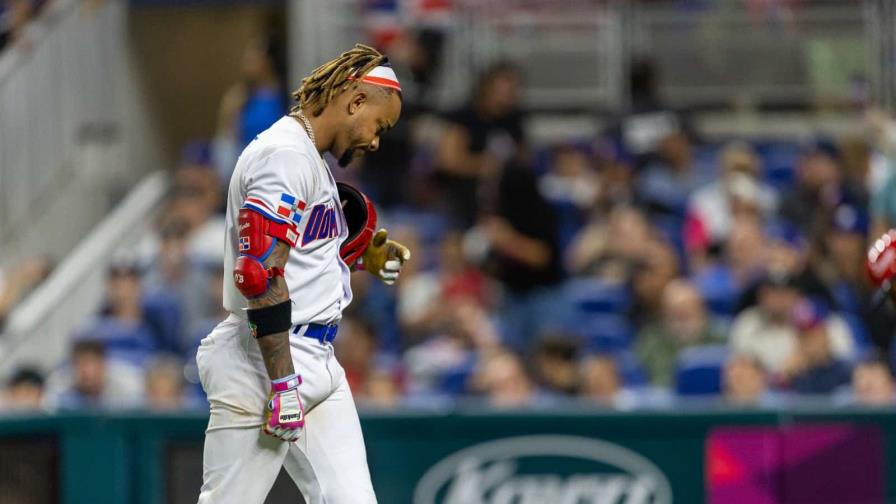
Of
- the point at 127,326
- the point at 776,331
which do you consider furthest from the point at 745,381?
the point at 127,326

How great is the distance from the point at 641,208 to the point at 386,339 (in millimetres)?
1899

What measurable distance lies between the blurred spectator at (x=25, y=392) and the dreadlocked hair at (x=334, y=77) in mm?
5363

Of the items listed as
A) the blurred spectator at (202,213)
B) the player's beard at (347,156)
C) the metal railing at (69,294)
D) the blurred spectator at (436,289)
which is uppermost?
the player's beard at (347,156)

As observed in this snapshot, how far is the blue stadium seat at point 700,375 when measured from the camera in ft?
27.9

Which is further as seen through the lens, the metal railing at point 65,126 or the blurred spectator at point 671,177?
the metal railing at point 65,126

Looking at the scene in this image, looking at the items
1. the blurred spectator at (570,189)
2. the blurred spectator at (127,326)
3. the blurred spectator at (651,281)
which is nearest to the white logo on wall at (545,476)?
the blurred spectator at (651,281)

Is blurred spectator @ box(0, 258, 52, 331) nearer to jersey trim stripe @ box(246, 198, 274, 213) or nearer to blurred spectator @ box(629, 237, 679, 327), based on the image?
blurred spectator @ box(629, 237, 679, 327)

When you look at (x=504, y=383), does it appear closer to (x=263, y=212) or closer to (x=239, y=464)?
(x=239, y=464)

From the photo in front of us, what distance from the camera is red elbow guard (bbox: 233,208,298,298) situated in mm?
4164

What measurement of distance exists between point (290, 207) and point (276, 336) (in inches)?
13.7

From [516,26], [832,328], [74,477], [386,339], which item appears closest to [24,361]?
[386,339]

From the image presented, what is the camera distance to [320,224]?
4465 mm

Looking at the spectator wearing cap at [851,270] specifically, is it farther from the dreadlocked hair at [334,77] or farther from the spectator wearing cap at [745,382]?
the dreadlocked hair at [334,77]

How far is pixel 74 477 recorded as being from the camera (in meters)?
7.91
